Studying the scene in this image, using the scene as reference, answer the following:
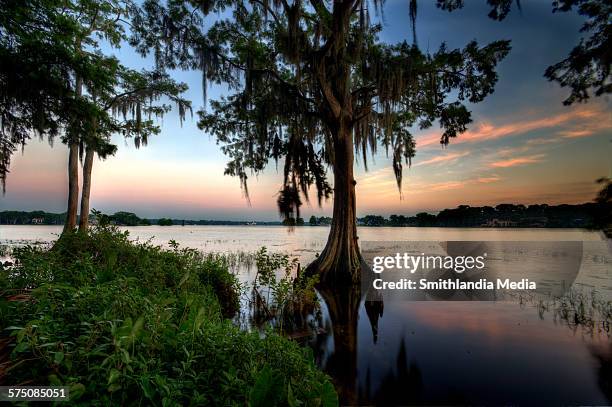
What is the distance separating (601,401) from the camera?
4672mm

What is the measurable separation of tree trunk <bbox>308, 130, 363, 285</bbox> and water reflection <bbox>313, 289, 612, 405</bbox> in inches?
120

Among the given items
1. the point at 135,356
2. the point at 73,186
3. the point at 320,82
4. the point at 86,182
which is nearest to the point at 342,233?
the point at 320,82

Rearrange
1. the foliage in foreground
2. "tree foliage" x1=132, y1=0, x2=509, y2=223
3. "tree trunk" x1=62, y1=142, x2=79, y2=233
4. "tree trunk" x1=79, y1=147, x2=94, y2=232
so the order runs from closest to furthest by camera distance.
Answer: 1. the foliage in foreground
2. "tree foliage" x1=132, y1=0, x2=509, y2=223
3. "tree trunk" x1=62, y1=142, x2=79, y2=233
4. "tree trunk" x1=79, y1=147, x2=94, y2=232

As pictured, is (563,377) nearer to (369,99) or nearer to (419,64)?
(419,64)

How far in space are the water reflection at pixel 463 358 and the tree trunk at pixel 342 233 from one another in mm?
3046

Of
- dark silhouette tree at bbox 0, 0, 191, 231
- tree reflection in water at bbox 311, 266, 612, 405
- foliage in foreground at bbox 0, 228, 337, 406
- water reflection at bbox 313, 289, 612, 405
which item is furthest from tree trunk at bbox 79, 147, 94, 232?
foliage in foreground at bbox 0, 228, 337, 406

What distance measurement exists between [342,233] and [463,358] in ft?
24.4

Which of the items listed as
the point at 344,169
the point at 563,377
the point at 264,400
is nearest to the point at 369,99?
the point at 344,169

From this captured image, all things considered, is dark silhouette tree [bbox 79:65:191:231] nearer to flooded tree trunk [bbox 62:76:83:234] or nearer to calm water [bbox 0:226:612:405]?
flooded tree trunk [bbox 62:76:83:234]

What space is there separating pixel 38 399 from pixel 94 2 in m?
20.2

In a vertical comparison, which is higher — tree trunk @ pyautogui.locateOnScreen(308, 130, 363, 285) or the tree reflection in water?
tree trunk @ pyautogui.locateOnScreen(308, 130, 363, 285)

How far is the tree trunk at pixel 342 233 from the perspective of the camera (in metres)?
12.7

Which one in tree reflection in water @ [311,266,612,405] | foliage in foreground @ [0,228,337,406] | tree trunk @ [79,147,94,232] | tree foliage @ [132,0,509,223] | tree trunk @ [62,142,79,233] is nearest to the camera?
foliage in foreground @ [0,228,337,406]

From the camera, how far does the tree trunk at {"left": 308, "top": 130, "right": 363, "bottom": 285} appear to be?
499 inches
